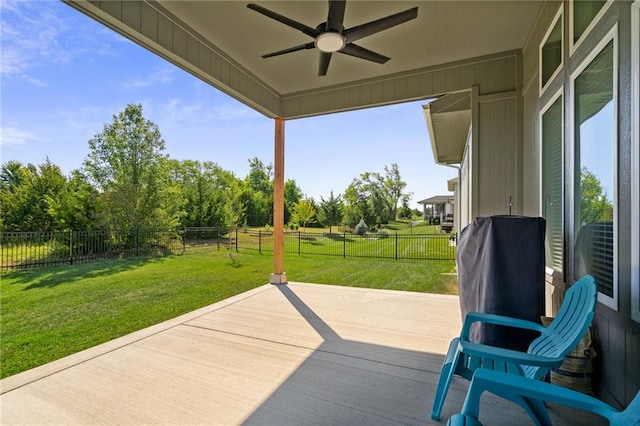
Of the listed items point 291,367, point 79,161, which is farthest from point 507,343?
point 79,161

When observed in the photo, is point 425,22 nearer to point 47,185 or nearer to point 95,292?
point 95,292

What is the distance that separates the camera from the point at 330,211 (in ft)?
44.2

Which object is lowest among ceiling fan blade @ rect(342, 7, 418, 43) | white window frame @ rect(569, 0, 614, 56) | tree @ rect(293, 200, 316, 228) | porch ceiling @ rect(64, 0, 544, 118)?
tree @ rect(293, 200, 316, 228)

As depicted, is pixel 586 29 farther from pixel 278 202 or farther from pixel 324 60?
pixel 278 202

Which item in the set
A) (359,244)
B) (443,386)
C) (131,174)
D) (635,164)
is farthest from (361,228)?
(635,164)

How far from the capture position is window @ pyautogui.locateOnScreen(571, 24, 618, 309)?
161 cm

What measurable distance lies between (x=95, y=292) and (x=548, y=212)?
6.04 metres

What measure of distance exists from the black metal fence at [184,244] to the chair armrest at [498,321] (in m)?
6.29

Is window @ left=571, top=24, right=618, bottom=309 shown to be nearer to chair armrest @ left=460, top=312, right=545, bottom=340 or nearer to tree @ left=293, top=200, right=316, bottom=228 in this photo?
chair armrest @ left=460, top=312, right=545, bottom=340

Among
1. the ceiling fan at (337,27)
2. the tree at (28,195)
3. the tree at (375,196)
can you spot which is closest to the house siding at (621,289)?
the ceiling fan at (337,27)

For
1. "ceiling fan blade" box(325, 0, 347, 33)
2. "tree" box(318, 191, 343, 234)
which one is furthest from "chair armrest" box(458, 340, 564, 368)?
"tree" box(318, 191, 343, 234)

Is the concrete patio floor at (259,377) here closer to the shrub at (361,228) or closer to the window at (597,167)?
the window at (597,167)

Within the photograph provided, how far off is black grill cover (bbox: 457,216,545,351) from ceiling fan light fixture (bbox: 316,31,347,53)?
1.96 metres

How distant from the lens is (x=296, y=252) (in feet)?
32.4
